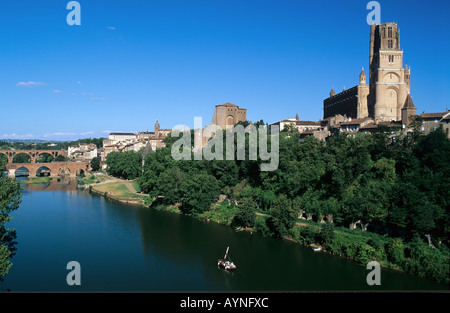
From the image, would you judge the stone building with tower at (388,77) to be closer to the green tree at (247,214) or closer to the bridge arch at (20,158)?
the green tree at (247,214)

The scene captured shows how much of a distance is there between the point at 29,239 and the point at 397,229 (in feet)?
64.7

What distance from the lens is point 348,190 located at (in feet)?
71.4

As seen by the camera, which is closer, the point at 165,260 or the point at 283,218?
the point at 165,260

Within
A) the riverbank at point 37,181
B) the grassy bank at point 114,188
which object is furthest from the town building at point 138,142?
the riverbank at point 37,181

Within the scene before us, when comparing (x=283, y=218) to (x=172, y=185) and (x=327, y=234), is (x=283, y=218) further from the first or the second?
(x=172, y=185)

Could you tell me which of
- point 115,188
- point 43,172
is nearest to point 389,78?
point 115,188

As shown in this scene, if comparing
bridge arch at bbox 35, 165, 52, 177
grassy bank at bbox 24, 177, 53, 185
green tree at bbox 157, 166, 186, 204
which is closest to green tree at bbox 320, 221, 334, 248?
green tree at bbox 157, 166, 186, 204

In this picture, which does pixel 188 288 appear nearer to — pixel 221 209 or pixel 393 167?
pixel 221 209

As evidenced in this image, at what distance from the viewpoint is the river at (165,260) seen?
50.3 ft

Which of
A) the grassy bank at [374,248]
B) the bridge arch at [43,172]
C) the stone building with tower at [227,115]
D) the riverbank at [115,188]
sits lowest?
the grassy bank at [374,248]
